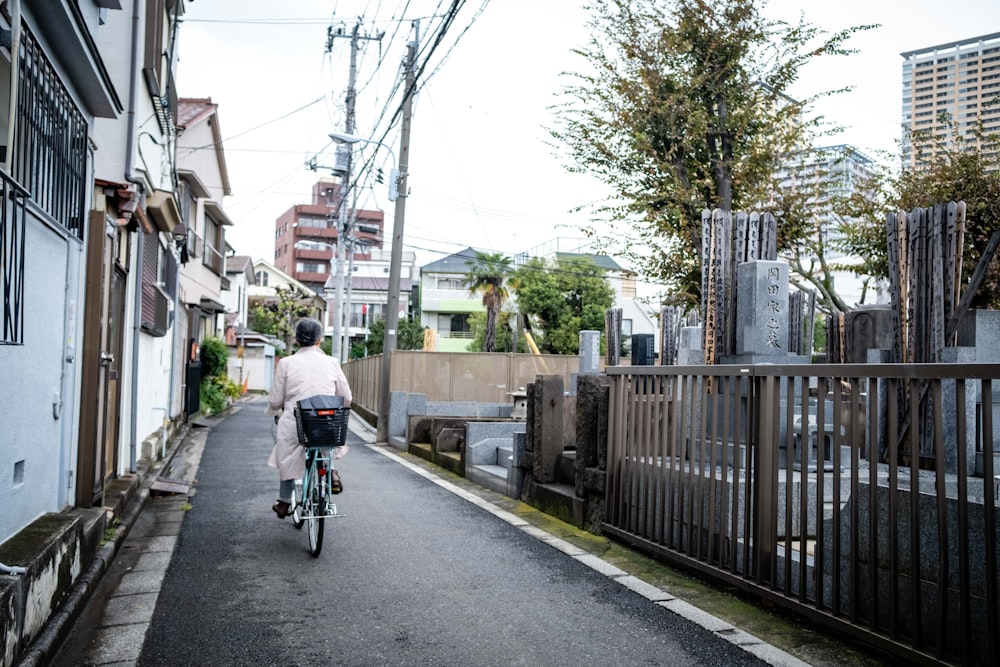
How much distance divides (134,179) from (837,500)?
31.6 ft

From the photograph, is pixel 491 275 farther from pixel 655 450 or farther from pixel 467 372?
pixel 655 450

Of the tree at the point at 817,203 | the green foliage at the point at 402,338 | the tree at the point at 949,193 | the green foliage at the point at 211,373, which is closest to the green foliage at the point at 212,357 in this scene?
the green foliage at the point at 211,373

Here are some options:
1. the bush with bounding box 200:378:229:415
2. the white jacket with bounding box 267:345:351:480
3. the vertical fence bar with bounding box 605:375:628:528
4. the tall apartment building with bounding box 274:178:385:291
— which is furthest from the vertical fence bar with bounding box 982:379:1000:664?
the tall apartment building with bounding box 274:178:385:291

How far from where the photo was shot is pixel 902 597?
406 centimetres

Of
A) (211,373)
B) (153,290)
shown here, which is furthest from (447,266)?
(153,290)

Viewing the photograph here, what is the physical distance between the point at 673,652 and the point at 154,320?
9.93 m

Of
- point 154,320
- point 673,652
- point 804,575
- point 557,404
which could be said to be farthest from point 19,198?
point 154,320

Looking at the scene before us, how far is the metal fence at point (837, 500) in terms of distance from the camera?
370 centimetres

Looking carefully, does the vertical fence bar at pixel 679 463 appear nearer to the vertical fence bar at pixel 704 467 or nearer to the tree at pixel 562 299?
the vertical fence bar at pixel 704 467

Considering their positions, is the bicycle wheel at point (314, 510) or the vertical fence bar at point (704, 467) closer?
the vertical fence bar at point (704, 467)

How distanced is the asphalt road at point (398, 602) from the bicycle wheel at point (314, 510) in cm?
16

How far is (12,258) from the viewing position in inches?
164

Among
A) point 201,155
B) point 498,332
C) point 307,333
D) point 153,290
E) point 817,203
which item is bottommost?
point 307,333

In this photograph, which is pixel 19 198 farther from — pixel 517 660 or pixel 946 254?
pixel 946 254
